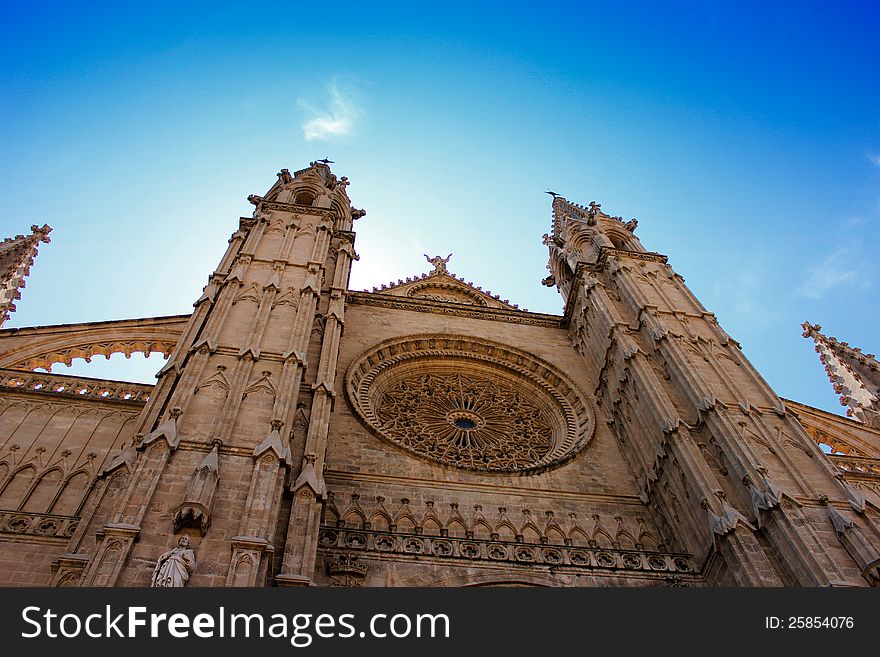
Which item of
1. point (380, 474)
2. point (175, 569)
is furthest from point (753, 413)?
point (175, 569)

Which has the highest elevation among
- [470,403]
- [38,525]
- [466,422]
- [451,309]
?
[451,309]

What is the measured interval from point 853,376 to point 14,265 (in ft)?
74.7

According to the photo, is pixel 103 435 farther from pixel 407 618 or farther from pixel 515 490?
pixel 407 618

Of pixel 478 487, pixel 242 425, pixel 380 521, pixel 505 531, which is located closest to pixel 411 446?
pixel 478 487

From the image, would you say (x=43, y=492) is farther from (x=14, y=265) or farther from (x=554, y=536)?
(x=14, y=265)

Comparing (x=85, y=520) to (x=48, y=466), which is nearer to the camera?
(x=85, y=520)

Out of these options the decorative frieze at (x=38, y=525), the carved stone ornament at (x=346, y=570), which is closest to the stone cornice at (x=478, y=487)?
the carved stone ornament at (x=346, y=570)

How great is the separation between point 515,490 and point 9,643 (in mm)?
8382

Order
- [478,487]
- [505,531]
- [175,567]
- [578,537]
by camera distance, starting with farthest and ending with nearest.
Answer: [478,487] < [578,537] < [505,531] < [175,567]

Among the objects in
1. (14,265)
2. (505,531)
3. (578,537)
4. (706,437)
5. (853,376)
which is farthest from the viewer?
(853,376)

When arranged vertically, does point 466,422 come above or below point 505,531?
above

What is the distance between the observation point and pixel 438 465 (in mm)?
13148

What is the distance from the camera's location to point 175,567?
7715mm

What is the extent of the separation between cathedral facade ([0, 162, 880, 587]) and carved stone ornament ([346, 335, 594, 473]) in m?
0.06
